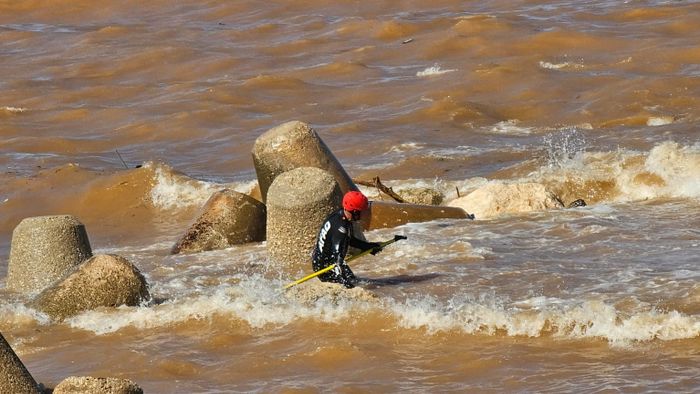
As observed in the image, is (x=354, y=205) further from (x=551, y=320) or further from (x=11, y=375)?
(x=11, y=375)

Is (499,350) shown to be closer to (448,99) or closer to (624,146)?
(624,146)

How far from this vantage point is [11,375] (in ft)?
23.8

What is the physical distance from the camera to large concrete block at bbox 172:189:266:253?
13.6m

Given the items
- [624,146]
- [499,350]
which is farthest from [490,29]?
[499,350]

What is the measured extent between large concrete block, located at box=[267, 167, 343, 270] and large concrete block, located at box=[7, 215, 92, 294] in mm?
1886

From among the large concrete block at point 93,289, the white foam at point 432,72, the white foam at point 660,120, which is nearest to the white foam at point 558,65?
the white foam at point 432,72

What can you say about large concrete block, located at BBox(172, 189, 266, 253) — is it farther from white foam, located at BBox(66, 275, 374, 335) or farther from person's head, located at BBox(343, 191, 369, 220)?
person's head, located at BBox(343, 191, 369, 220)

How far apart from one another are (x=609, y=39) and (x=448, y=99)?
4.16m

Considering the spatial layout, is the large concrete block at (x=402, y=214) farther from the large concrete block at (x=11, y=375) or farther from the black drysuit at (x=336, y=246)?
the large concrete block at (x=11, y=375)

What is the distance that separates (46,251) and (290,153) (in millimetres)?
2721

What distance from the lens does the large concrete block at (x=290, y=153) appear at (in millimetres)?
13383

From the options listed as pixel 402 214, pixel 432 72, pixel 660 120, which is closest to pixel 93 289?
pixel 402 214

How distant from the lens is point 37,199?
1722 cm

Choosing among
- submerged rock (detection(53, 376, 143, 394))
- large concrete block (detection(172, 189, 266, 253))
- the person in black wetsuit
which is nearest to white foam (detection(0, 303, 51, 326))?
the person in black wetsuit
